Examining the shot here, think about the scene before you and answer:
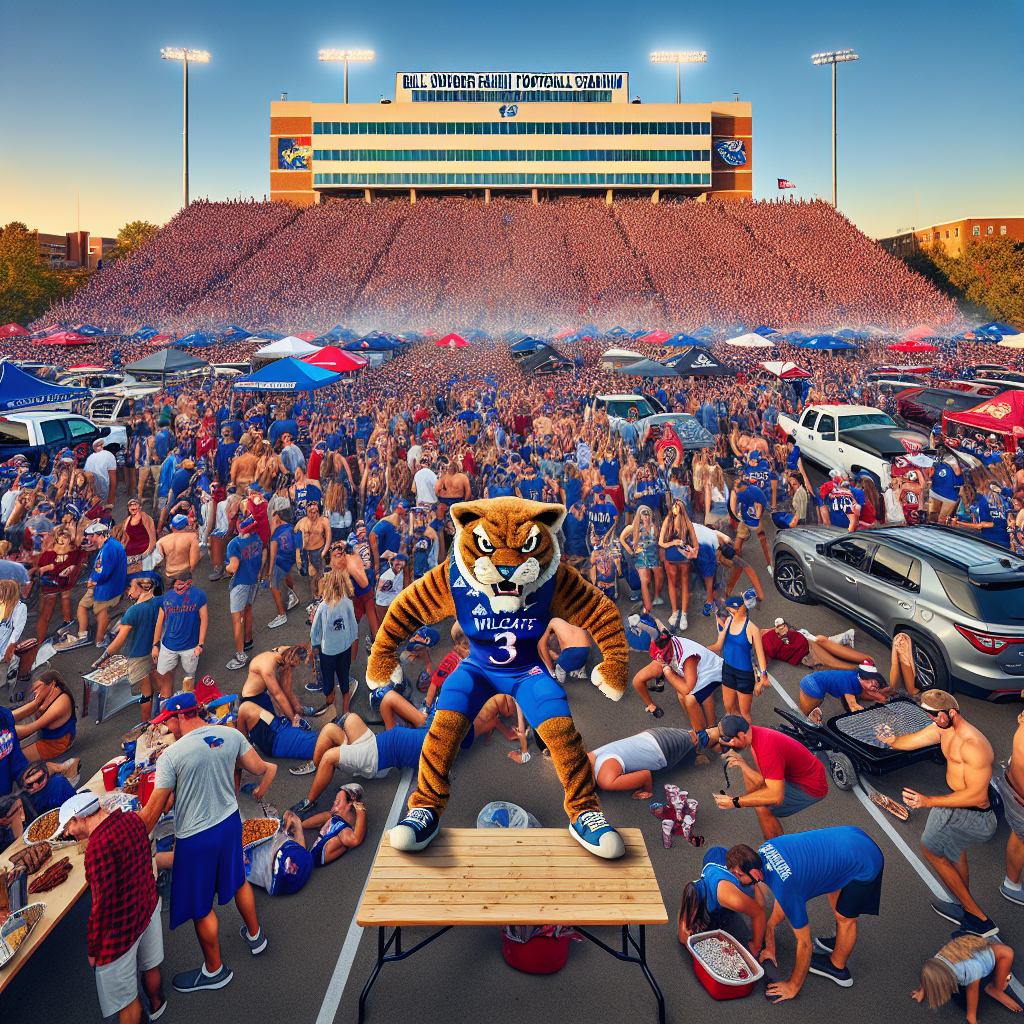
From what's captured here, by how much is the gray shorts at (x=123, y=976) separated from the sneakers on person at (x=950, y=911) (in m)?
4.95

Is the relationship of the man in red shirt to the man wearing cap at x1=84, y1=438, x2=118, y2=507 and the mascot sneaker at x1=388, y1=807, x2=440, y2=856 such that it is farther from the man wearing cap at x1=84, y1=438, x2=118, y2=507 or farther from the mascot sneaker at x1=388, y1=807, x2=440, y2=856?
the man wearing cap at x1=84, y1=438, x2=118, y2=507

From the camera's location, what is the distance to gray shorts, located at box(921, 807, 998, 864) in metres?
4.65

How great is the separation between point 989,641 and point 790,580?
3.37 metres

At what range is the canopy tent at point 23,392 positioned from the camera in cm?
1277

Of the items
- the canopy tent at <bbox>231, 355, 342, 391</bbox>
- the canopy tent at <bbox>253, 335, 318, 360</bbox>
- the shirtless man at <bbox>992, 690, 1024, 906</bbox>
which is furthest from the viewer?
the canopy tent at <bbox>253, 335, 318, 360</bbox>

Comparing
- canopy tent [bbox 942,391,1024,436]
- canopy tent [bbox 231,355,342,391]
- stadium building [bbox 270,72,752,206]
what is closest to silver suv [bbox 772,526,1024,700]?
canopy tent [bbox 942,391,1024,436]

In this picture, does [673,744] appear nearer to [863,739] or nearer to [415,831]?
[863,739]

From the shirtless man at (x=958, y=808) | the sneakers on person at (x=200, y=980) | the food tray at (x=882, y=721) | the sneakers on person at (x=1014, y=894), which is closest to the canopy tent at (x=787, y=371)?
the food tray at (x=882, y=721)

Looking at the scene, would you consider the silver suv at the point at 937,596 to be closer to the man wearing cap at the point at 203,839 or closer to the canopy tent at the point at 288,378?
the man wearing cap at the point at 203,839

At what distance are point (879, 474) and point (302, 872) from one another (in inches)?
500

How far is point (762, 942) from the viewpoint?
4.44m

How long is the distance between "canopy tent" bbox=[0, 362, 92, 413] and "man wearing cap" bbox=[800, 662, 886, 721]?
13.7 metres

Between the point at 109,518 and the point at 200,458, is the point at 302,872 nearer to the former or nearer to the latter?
the point at 109,518

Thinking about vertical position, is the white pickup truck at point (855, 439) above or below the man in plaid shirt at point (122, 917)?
above
